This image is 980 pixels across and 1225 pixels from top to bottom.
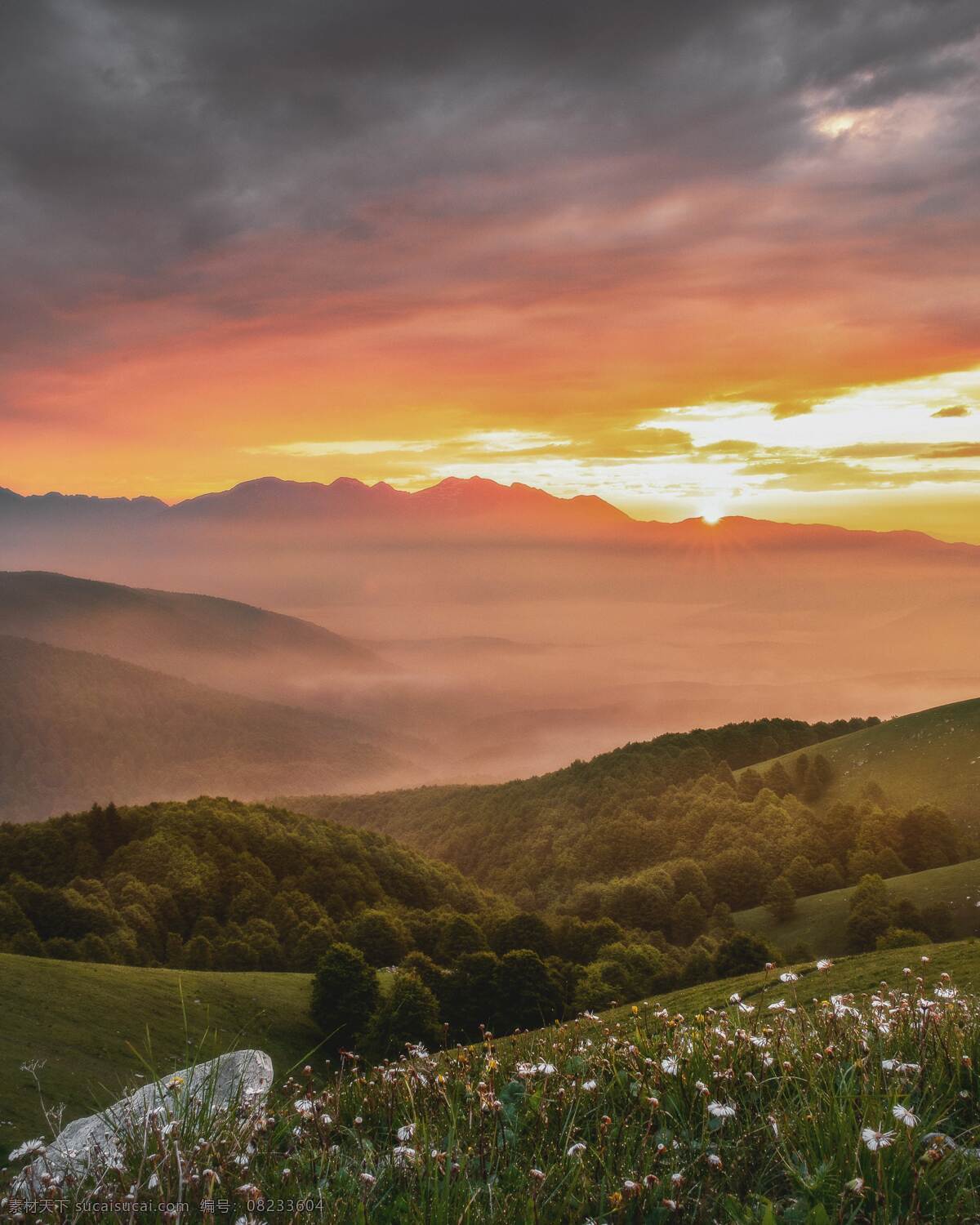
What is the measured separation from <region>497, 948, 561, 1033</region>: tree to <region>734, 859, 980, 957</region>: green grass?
35367 mm

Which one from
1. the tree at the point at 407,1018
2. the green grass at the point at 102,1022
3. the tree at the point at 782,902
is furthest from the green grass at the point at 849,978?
the tree at the point at 782,902

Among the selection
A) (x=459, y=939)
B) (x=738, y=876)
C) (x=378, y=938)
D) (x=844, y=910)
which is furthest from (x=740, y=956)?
(x=738, y=876)

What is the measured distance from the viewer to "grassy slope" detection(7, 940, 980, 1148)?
143 ft

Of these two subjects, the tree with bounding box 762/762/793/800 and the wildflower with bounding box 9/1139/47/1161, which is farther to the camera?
the tree with bounding box 762/762/793/800

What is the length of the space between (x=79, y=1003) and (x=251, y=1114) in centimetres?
6304

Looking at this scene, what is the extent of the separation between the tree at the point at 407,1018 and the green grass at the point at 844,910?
48225 millimetres

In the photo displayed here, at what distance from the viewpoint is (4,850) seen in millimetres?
122938

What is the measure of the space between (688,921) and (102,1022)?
84197 millimetres

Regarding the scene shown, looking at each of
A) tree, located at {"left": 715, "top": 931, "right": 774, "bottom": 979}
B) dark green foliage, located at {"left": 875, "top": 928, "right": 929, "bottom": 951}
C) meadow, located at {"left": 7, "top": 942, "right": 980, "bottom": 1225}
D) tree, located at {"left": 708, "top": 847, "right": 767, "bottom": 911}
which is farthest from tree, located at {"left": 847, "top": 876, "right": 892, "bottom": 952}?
meadow, located at {"left": 7, "top": 942, "right": 980, "bottom": 1225}

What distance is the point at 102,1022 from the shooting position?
5659 cm

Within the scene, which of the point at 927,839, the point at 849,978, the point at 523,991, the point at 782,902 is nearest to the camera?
the point at 849,978

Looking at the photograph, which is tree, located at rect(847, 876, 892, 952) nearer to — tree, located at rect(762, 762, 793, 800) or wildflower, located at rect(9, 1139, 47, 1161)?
tree, located at rect(762, 762, 793, 800)

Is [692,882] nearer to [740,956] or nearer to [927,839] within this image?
[927,839]

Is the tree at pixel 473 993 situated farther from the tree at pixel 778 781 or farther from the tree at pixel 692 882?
the tree at pixel 778 781
